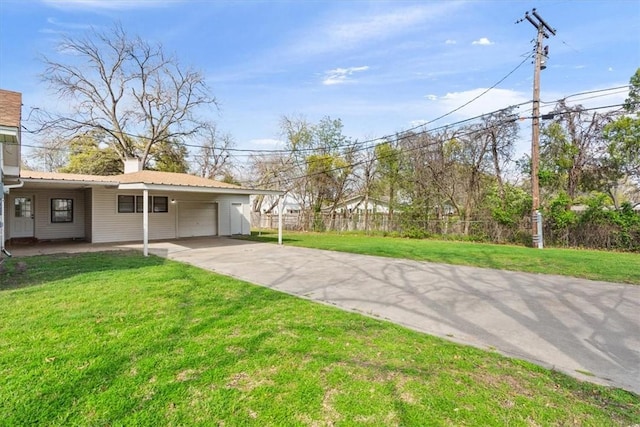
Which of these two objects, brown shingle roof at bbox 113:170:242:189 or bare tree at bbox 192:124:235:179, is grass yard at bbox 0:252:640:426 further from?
bare tree at bbox 192:124:235:179

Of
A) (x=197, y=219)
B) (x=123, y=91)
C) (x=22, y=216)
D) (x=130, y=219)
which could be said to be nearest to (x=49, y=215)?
(x=22, y=216)

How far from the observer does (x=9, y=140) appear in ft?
21.0

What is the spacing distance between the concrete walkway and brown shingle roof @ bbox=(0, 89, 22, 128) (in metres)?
4.44

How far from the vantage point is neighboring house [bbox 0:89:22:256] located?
606 cm

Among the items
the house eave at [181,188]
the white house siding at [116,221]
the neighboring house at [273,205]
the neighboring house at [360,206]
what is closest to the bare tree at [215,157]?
the neighboring house at [273,205]

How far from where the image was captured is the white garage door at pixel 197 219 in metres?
15.5

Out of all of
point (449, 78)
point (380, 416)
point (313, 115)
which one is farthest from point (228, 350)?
point (313, 115)

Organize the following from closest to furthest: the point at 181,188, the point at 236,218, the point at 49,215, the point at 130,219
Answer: the point at 181,188
the point at 49,215
the point at 130,219
the point at 236,218

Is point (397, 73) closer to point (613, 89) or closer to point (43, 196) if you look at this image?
point (613, 89)

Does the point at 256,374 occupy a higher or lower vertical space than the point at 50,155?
lower

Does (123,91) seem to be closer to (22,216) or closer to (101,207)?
(22,216)

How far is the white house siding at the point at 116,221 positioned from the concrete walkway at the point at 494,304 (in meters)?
6.60

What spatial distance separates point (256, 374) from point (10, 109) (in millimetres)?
8348

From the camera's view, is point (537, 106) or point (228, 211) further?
point (228, 211)
